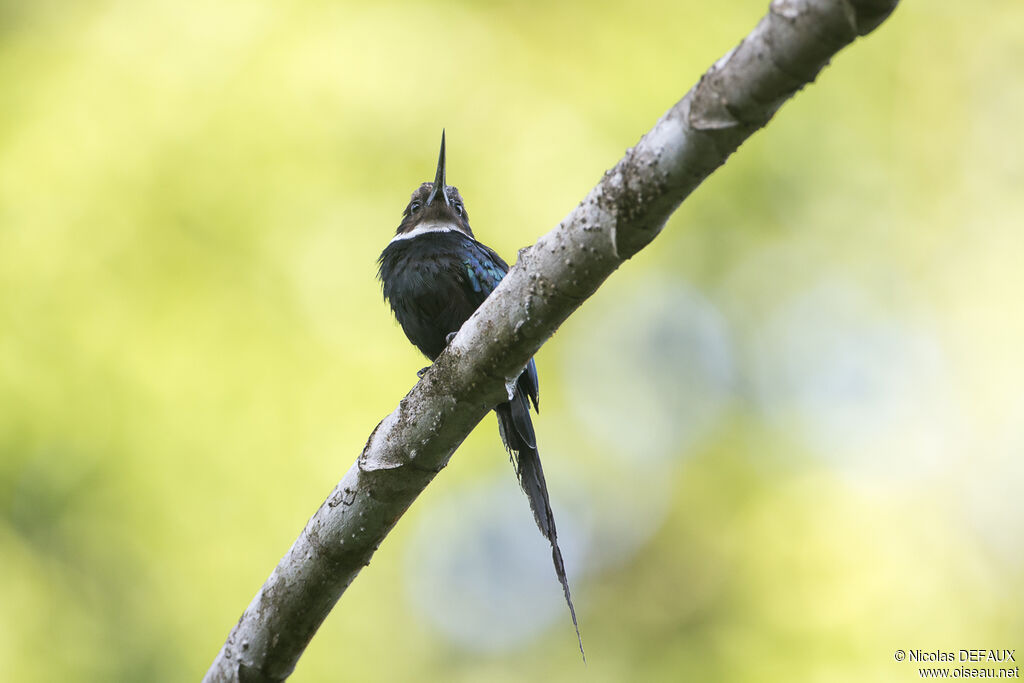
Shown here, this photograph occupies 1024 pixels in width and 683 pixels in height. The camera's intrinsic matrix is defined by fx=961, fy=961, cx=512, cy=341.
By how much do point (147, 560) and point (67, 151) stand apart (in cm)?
233

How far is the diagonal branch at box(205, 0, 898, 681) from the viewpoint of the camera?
1534 millimetres

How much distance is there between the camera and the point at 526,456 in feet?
9.99

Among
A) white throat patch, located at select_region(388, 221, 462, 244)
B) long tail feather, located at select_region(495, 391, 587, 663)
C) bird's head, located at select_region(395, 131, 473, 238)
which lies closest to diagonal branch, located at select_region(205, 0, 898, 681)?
long tail feather, located at select_region(495, 391, 587, 663)

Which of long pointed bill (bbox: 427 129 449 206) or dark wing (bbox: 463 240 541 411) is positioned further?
long pointed bill (bbox: 427 129 449 206)

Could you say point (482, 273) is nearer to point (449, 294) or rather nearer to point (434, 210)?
point (449, 294)

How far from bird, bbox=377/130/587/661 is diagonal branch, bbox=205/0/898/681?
74cm

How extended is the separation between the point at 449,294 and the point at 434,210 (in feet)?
2.25

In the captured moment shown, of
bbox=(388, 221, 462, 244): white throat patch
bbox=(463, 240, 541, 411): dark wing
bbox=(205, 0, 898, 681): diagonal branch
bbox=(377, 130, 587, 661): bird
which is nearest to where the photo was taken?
bbox=(205, 0, 898, 681): diagonal branch

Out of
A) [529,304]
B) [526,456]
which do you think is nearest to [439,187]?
[526,456]

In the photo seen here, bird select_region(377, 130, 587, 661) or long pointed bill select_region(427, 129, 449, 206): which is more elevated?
long pointed bill select_region(427, 129, 449, 206)

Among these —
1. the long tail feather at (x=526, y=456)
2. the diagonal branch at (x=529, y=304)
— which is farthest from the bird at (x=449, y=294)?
the diagonal branch at (x=529, y=304)

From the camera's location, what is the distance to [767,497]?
5.41 meters

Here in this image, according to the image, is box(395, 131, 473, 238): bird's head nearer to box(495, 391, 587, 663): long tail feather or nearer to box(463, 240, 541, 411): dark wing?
box(463, 240, 541, 411): dark wing

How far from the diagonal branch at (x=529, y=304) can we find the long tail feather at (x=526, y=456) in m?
0.65
